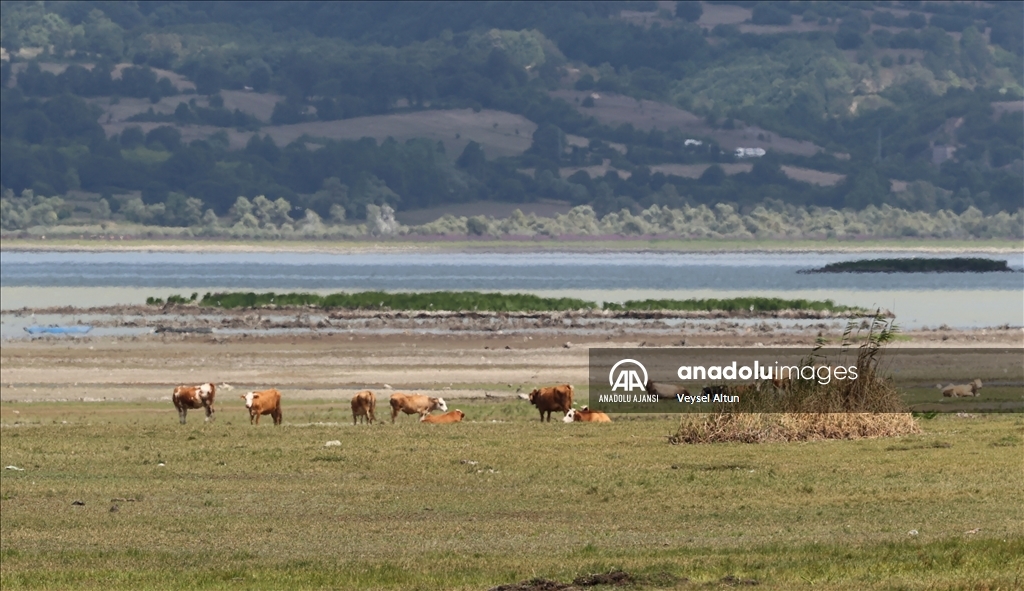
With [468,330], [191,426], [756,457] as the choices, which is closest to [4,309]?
[468,330]

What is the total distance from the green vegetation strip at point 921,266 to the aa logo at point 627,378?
92.9 meters

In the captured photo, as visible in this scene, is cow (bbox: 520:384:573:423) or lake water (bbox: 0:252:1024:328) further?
lake water (bbox: 0:252:1024:328)

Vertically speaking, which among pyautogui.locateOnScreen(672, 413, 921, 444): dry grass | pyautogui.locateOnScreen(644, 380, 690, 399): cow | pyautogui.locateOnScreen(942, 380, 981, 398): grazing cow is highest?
pyautogui.locateOnScreen(672, 413, 921, 444): dry grass

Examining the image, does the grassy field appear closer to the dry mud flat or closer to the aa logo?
the aa logo

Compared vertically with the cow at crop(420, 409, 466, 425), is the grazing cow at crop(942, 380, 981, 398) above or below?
above

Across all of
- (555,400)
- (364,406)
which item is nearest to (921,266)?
(555,400)

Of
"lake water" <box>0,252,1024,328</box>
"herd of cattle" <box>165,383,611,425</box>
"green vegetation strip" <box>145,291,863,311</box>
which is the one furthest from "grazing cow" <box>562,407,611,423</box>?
"green vegetation strip" <box>145,291,863,311</box>

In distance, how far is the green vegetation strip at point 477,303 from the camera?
76062mm

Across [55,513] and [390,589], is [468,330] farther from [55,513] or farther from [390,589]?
[390,589]

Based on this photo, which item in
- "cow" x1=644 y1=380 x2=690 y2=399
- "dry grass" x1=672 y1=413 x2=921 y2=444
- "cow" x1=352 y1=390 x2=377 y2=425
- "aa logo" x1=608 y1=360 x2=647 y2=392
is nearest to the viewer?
"dry grass" x1=672 y1=413 x2=921 y2=444

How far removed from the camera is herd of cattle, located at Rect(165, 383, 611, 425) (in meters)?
31.8

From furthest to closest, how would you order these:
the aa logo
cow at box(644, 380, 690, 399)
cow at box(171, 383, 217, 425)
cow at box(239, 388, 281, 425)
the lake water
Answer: the lake water, the aa logo, cow at box(171, 383, 217, 425), cow at box(644, 380, 690, 399), cow at box(239, 388, 281, 425)

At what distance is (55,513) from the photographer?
2083 centimetres

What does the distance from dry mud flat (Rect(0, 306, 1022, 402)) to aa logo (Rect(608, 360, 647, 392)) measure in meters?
1.75
